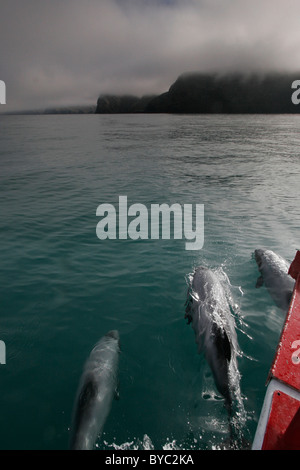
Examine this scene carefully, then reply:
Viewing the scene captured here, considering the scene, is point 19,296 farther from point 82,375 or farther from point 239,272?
point 239,272

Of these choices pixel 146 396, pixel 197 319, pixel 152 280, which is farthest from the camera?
pixel 152 280

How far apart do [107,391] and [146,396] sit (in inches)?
39.6

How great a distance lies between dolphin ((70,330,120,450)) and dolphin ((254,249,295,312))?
5.67m

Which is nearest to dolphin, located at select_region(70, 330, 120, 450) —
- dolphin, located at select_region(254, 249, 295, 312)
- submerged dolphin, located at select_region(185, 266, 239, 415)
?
submerged dolphin, located at select_region(185, 266, 239, 415)

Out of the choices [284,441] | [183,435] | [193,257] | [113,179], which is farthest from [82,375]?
[113,179]

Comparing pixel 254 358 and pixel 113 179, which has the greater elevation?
pixel 113 179

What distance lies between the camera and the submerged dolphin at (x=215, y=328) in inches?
250

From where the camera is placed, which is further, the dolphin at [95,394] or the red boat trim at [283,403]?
the dolphin at [95,394]

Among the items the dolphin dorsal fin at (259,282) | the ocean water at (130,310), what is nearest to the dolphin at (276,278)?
the dolphin dorsal fin at (259,282)

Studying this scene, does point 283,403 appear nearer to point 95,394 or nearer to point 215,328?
point 215,328

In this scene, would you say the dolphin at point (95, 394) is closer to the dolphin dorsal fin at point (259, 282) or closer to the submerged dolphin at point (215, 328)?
the submerged dolphin at point (215, 328)

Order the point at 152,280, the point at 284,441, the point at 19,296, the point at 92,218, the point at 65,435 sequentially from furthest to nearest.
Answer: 1. the point at 92,218
2. the point at 152,280
3. the point at 19,296
4. the point at 65,435
5. the point at 284,441

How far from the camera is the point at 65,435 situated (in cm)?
571

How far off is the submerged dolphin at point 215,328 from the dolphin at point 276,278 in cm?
201
